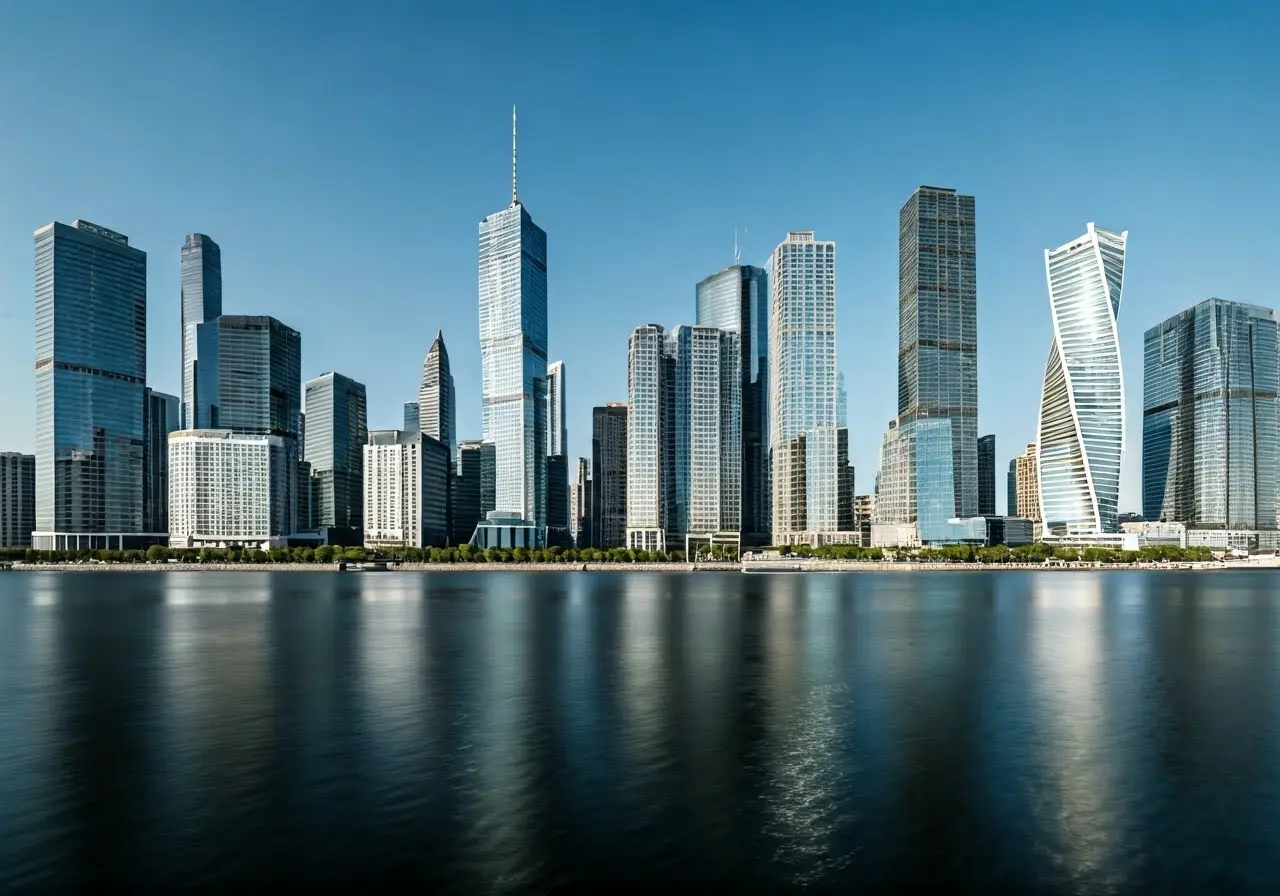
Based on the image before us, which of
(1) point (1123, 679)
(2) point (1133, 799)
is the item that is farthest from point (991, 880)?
(1) point (1123, 679)

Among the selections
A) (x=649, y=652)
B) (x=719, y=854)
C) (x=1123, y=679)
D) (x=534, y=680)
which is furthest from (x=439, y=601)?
(x=719, y=854)

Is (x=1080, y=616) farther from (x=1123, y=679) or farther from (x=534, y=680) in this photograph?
(x=534, y=680)

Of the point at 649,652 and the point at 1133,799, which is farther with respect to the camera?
the point at 649,652

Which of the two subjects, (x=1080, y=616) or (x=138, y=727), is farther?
(x=1080, y=616)

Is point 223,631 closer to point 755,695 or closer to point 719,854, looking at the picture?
point 755,695

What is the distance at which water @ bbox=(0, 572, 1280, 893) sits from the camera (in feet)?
114

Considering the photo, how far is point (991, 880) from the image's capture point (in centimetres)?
3328

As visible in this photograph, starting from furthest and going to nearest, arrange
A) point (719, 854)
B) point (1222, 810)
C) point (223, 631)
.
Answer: point (223, 631) < point (1222, 810) < point (719, 854)

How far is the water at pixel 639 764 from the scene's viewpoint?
114 feet

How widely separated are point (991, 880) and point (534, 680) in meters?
47.0

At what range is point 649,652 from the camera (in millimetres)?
92625

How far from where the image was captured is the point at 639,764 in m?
48.5

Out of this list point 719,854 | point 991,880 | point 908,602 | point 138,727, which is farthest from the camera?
point 908,602

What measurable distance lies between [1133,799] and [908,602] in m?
123
